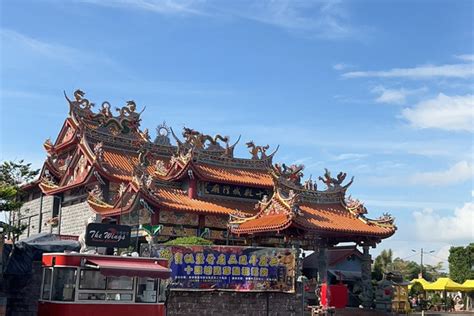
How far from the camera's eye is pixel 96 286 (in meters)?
16.4

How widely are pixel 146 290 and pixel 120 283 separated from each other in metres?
0.83

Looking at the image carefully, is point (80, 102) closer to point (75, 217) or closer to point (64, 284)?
point (75, 217)

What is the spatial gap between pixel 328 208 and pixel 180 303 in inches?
513

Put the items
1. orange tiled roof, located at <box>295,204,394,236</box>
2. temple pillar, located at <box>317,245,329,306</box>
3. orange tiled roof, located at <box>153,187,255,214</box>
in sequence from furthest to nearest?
orange tiled roof, located at <box>153,187,255,214</box>
orange tiled roof, located at <box>295,204,394,236</box>
temple pillar, located at <box>317,245,329,306</box>

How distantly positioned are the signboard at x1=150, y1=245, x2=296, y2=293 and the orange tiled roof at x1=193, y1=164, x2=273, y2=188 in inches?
479

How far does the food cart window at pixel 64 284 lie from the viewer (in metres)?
16.0

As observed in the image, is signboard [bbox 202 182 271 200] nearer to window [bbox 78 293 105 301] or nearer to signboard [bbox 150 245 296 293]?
signboard [bbox 150 245 296 293]

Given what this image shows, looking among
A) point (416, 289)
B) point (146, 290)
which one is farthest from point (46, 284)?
point (416, 289)

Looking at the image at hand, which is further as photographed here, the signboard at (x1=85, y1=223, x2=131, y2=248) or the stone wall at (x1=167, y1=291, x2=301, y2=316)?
the stone wall at (x1=167, y1=291, x2=301, y2=316)

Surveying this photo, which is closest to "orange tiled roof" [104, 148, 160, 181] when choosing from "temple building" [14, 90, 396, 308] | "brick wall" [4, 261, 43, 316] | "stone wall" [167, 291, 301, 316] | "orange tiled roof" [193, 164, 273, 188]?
"temple building" [14, 90, 396, 308]

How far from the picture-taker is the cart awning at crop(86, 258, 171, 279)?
1614 centimetres

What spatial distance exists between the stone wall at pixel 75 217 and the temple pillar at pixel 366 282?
15430 mm

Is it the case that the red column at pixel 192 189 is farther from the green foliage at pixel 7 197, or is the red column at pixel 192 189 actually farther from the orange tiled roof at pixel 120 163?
the green foliage at pixel 7 197

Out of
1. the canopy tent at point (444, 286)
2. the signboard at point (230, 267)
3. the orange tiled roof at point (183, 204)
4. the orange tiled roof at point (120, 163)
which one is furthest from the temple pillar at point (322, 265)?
the canopy tent at point (444, 286)
